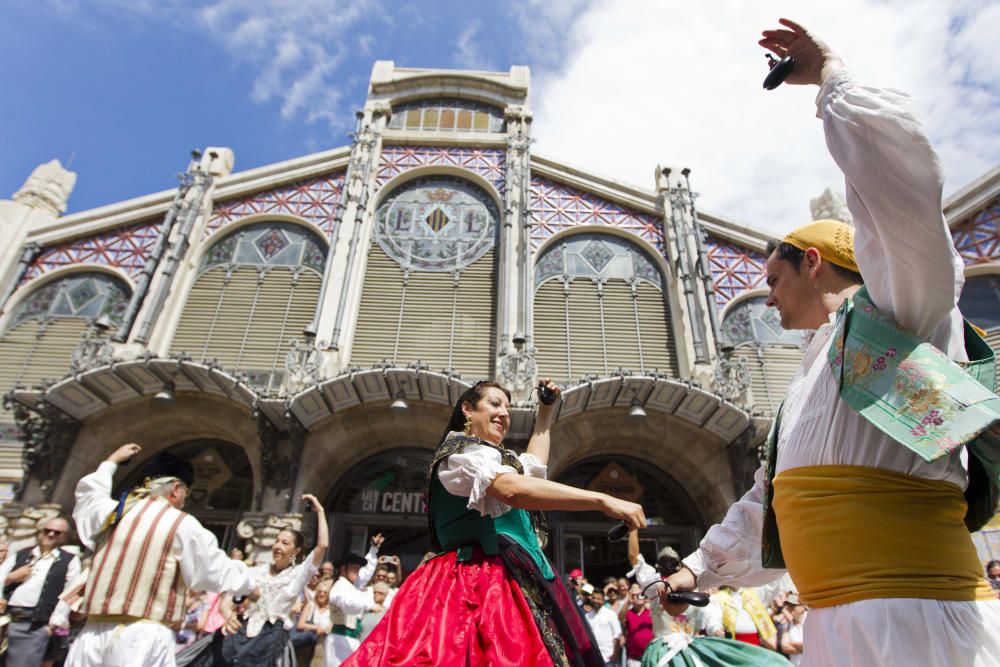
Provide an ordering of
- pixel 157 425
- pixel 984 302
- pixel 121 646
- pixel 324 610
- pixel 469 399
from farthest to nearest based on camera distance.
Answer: pixel 984 302 → pixel 157 425 → pixel 324 610 → pixel 121 646 → pixel 469 399

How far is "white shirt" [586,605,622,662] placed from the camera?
6.64m

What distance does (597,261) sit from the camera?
1277 centimetres

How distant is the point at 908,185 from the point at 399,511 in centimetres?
1013

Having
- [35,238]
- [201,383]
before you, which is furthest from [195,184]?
[201,383]

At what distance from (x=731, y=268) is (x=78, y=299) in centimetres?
1405

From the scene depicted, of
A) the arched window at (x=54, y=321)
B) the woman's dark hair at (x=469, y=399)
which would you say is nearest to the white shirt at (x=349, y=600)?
the woman's dark hair at (x=469, y=399)

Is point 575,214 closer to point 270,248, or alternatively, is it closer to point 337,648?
point 270,248

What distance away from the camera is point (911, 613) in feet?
4.17

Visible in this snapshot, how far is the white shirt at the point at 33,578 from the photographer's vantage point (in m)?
4.57

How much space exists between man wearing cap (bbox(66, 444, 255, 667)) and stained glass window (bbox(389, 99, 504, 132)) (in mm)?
12712

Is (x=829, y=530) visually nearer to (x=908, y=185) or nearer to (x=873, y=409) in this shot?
(x=873, y=409)

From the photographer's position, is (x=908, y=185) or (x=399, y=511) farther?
(x=399, y=511)

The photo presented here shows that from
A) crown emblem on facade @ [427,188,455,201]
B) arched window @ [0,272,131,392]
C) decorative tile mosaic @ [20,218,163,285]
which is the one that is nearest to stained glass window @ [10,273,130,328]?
arched window @ [0,272,131,392]

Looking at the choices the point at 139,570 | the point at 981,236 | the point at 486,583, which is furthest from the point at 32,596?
the point at 981,236
